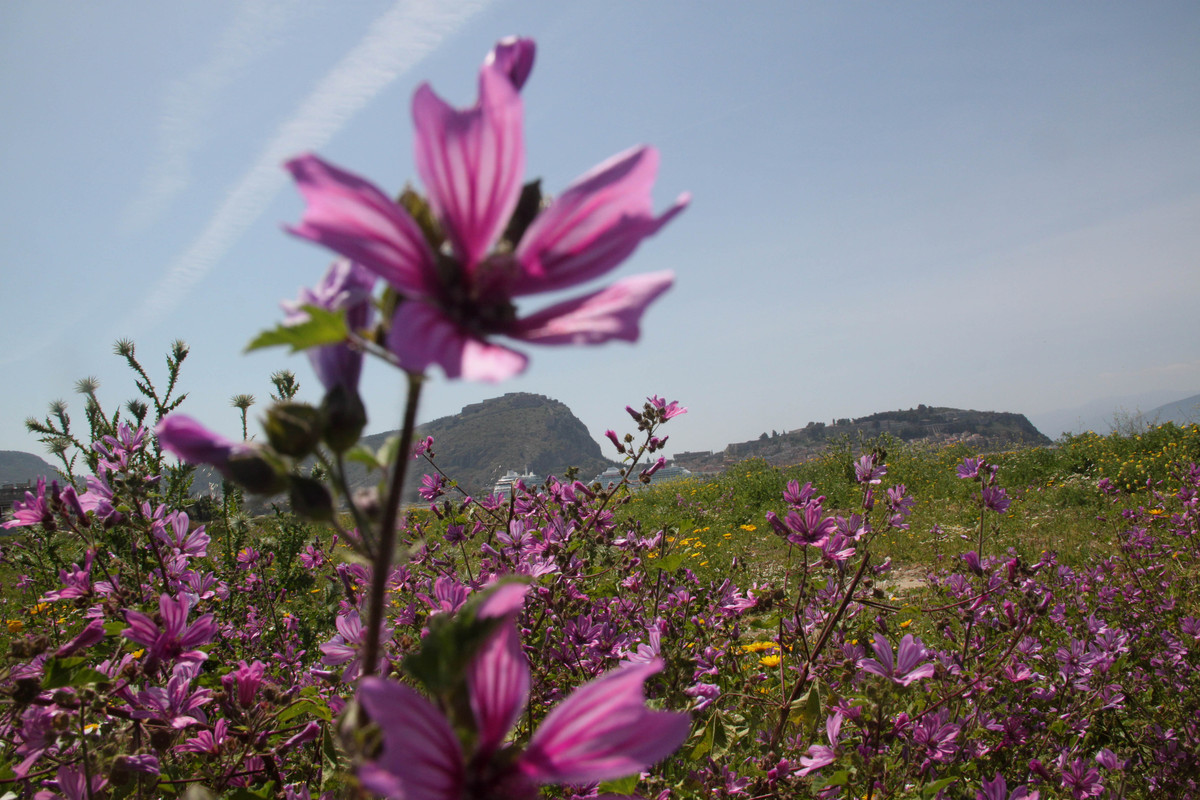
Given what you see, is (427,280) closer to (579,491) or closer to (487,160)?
(487,160)

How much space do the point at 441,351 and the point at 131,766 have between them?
1749mm

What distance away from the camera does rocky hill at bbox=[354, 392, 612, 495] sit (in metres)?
77.6

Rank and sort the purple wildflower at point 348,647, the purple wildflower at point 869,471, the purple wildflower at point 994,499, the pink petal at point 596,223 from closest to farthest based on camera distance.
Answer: the pink petal at point 596,223 → the purple wildflower at point 348,647 → the purple wildflower at point 869,471 → the purple wildflower at point 994,499

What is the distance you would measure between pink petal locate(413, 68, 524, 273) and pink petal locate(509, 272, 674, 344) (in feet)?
0.43

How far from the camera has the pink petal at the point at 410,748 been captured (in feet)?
1.94

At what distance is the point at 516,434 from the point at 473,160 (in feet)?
290

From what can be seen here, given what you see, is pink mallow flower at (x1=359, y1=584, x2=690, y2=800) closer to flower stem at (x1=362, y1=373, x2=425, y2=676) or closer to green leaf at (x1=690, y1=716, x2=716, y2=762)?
flower stem at (x1=362, y1=373, x2=425, y2=676)

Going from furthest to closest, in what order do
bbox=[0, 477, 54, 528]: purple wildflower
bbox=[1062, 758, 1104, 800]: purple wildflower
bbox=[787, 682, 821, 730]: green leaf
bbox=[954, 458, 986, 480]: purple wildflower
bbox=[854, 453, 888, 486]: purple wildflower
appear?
bbox=[954, 458, 986, 480]: purple wildflower
bbox=[854, 453, 888, 486]: purple wildflower
bbox=[1062, 758, 1104, 800]: purple wildflower
bbox=[0, 477, 54, 528]: purple wildflower
bbox=[787, 682, 821, 730]: green leaf

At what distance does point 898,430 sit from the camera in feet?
214

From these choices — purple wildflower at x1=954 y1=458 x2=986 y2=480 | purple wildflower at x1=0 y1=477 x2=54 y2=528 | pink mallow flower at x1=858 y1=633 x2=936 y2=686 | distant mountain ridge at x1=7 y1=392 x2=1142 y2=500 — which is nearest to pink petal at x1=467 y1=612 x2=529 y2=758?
pink mallow flower at x1=858 y1=633 x2=936 y2=686

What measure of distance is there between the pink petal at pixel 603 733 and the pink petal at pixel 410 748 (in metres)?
0.10

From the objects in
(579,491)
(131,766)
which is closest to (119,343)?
(579,491)

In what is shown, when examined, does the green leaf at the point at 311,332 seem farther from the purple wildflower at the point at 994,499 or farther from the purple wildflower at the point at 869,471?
the purple wildflower at the point at 994,499

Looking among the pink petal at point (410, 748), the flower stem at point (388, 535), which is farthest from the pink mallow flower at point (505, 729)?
the flower stem at point (388, 535)
